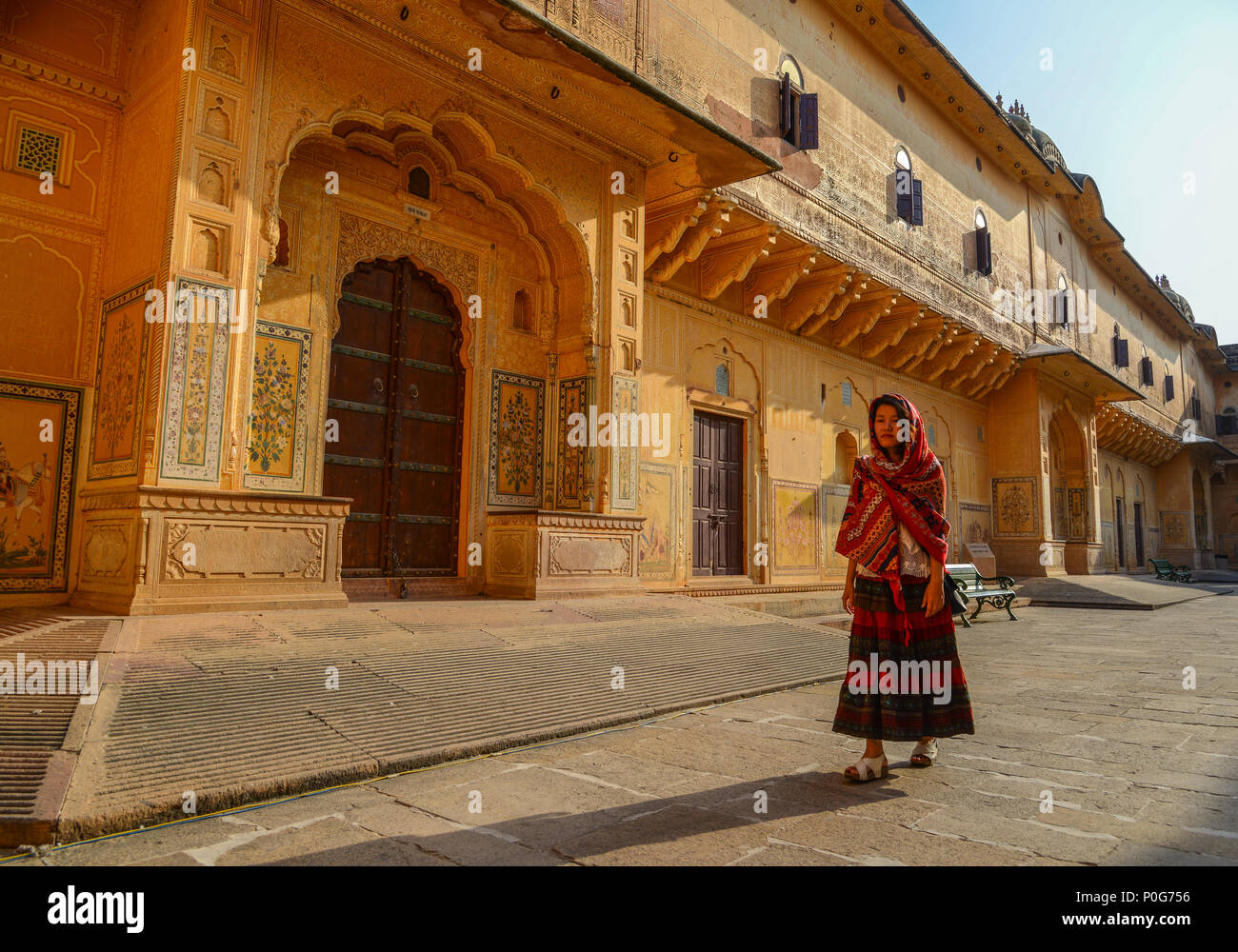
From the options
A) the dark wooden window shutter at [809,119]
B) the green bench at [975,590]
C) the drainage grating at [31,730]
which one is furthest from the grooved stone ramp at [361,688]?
the dark wooden window shutter at [809,119]

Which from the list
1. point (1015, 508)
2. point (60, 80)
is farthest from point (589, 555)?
point (1015, 508)

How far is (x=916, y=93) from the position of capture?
15.0 m

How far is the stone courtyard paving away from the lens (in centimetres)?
242

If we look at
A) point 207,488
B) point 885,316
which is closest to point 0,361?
point 207,488

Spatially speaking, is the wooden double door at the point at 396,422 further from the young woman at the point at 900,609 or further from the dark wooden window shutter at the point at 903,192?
the dark wooden window shutter at the point at 903,192

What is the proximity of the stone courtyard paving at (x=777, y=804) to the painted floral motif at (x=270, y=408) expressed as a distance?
4.19 meters

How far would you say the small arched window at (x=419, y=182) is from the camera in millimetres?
8062

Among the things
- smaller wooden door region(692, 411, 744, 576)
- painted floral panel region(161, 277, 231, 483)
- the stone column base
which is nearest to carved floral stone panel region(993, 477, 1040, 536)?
smaller wooden door region(692, 411, 744, 576)

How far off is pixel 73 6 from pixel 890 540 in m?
7.53

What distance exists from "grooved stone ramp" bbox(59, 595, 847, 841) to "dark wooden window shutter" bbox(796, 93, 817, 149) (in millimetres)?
8008

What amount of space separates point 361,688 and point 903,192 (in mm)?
13338

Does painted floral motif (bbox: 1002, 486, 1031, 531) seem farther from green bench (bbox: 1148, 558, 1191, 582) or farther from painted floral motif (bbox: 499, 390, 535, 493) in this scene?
painted floral motif (bbox: 499, 390, 535, 493)

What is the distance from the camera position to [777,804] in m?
2.95
